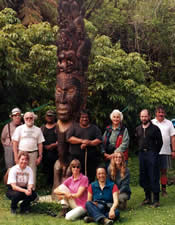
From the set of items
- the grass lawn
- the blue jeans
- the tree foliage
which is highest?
the tree foliage

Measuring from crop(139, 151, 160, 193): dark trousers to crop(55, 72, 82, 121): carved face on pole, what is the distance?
167 cm

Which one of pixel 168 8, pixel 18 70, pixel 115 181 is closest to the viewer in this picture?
pixel 115 181

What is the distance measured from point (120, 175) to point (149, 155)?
2.28 ft

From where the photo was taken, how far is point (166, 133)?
7.75 meters

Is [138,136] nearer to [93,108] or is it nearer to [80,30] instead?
[80,30]

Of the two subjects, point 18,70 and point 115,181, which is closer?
point 115,181

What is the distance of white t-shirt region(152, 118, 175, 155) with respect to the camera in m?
7.75

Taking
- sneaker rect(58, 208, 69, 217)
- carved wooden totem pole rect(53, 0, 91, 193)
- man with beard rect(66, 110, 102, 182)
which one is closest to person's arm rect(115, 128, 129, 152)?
man with beard rect(66, 110, 102, 182)

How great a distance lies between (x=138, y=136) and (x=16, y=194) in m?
2.46

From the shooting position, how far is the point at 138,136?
23.6ft

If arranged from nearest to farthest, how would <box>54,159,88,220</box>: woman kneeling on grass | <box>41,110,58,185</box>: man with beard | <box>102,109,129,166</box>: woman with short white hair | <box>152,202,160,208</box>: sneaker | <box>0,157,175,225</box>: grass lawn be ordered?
<box>0,157,175,225</box>: grass lawn, <box>54,159,88,220</box>: woman kneeling on grass, <box>152,202,160,208</box>: sneaker, <box>102,109,129,166</box>: woman with short white hair, <box>41,110,58,185</box>: man with beard

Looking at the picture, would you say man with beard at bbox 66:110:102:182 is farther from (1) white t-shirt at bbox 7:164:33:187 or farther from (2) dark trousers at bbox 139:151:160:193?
(1) white t-shirt at bbox 7:164:33:187

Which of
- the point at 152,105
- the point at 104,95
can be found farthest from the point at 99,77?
the point at 152,105

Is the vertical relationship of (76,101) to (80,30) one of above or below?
below
